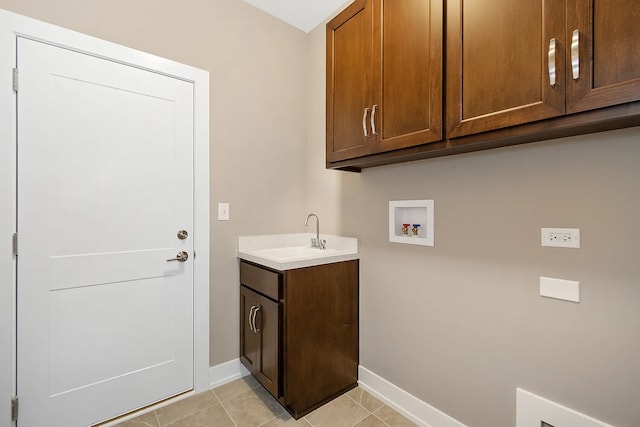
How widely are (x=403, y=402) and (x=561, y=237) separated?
4.32ft

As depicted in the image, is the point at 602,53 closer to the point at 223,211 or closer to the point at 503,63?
the point at 503,63

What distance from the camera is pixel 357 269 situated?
2.07 meters

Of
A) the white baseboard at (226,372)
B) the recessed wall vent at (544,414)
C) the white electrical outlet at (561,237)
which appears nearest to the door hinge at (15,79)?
the white baseboard at (226,372)

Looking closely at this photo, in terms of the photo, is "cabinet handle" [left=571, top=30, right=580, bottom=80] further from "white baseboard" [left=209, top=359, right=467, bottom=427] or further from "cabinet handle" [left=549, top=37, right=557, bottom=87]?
"white baseboard" [left=209, top=359, right=467, bottom=427]

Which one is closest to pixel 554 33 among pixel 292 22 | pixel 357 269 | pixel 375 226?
pixel 375 226

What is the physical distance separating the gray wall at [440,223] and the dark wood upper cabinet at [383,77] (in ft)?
1.12

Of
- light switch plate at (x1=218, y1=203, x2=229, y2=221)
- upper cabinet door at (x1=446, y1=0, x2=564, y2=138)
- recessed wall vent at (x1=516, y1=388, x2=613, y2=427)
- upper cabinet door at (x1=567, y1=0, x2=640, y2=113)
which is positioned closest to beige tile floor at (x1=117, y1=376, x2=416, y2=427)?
recessed wall vent at (x1=516, y1=388, x2=613, y2=427)

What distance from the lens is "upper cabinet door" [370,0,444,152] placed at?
127cm

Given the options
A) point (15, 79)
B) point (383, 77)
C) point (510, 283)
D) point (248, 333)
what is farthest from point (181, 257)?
point (510, 283)

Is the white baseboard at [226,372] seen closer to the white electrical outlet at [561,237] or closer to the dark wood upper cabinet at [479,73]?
the dark wood upper cabinet at [479,73]

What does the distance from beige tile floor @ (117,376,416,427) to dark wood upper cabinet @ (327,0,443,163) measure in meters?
1.58

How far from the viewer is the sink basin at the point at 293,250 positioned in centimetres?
178

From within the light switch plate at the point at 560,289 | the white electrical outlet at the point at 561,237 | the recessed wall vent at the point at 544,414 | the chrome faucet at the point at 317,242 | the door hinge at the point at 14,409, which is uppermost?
the white electrical outlet at the point at 561,237

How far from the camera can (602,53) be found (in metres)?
0.87
